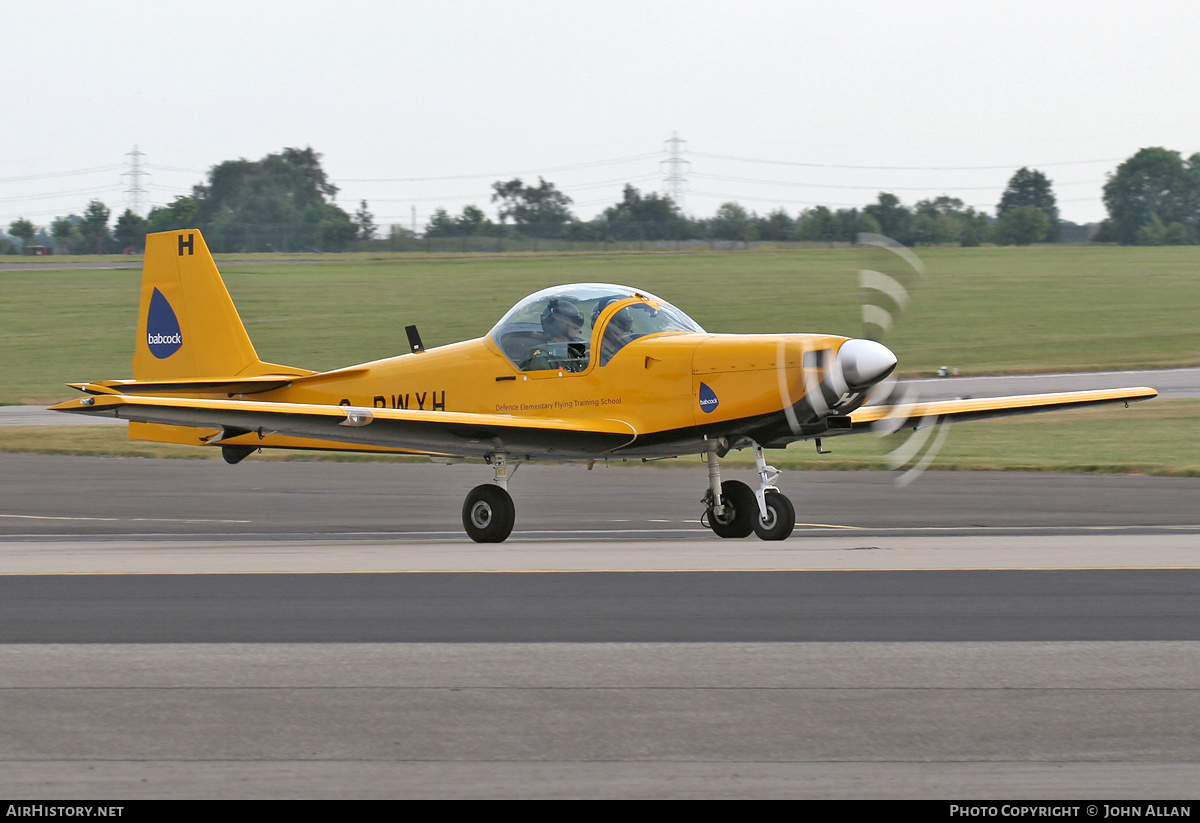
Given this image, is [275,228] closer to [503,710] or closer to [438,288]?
[438,288]

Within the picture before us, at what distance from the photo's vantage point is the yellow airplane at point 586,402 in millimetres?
12688

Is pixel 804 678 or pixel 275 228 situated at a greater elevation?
pixel 275 228

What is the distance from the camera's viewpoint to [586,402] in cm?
1369

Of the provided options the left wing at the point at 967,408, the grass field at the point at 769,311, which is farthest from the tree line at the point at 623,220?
the left wing at the point at 967,408

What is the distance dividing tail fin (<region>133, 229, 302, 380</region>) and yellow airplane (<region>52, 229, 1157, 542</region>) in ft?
2.33

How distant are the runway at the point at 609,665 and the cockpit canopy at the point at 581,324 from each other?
74.1 inches

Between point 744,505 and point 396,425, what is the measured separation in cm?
356

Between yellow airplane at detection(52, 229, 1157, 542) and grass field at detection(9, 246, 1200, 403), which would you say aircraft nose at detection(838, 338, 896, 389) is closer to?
yellow airplane at detection(52, 229, 1157, 542)

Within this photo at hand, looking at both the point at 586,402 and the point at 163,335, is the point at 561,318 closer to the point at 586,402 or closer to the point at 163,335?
the point at 586,402

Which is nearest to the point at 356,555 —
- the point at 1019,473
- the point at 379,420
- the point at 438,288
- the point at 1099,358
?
the point at 379,420

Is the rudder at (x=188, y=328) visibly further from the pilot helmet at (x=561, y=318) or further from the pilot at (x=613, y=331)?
the pilot at (x=613, y=331)

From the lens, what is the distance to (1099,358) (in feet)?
149

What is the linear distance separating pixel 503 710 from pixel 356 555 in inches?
242

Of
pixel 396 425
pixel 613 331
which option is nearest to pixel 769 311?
pixel 613 331
